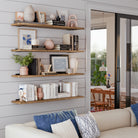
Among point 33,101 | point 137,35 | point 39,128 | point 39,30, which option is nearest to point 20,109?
point 33,101

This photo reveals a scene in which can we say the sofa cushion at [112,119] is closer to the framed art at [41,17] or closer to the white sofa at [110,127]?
the white sofa at [110,127]

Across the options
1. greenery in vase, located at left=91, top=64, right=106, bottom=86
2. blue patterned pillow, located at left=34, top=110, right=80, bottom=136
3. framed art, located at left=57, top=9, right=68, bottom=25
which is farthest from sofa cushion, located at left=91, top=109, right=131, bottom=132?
greenery in vase, located at left=91, top=64, right=106, bottom=86

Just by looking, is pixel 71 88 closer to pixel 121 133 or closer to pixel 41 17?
pixel 121 133

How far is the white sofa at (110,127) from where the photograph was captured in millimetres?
3262

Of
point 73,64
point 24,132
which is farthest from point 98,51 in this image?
point 24,132

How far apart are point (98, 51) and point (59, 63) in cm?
452

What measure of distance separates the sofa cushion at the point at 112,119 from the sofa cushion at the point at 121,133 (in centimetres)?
12

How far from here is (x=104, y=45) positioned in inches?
346

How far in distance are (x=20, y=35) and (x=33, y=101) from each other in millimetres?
995

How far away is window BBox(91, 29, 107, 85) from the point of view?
28.3 feet

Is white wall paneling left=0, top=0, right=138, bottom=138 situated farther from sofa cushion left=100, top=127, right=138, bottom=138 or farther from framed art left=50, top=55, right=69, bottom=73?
sofa cushion left=100, top=127, right=138, bottom=138

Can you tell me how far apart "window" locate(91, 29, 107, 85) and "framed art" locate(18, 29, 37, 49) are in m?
4.58

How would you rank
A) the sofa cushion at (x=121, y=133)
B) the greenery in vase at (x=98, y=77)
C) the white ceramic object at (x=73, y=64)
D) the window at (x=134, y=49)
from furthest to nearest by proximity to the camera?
the greenery in vase at (x=98, y=77)
the window at (x=134, y=49)
the white ceramic object at (x=73, y=64)
the sofa cushion at (x=121, y=133)

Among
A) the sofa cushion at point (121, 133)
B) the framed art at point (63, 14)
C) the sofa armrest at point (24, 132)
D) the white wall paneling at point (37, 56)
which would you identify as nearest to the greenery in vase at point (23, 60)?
the white wall paneling at point (37, 56)
